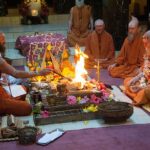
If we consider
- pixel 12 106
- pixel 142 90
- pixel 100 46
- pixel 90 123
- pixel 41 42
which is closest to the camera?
pixel 90 123

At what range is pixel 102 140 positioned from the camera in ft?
17.6

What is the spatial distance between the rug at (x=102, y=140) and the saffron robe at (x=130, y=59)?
2.75 m


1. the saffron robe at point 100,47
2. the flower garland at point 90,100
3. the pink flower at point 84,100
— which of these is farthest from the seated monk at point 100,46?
the pink flower at point 84,100

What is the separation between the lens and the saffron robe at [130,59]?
8344 millimetres

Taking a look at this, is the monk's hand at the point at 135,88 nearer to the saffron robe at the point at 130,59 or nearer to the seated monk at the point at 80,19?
the saffron robe at the point at 130,59

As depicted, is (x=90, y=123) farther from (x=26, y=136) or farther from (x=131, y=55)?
(x=131, y=55)

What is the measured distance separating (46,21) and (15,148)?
29.3ft

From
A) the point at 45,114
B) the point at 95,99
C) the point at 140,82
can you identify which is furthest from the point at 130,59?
the point at 45,114

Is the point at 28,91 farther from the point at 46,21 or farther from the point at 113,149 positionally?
the point at 46,21

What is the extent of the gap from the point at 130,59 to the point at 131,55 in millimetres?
87

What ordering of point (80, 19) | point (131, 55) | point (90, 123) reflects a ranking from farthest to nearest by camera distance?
1. point (80, 19)
2. point (131, 55)
3. point (90, 123)

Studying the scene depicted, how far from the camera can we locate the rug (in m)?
5.17

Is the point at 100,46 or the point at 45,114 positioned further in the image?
the point at 100,46

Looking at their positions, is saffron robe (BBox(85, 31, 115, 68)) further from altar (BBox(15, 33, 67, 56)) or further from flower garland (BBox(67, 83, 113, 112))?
flower garland (BBox(67, 83, 113, 112))
